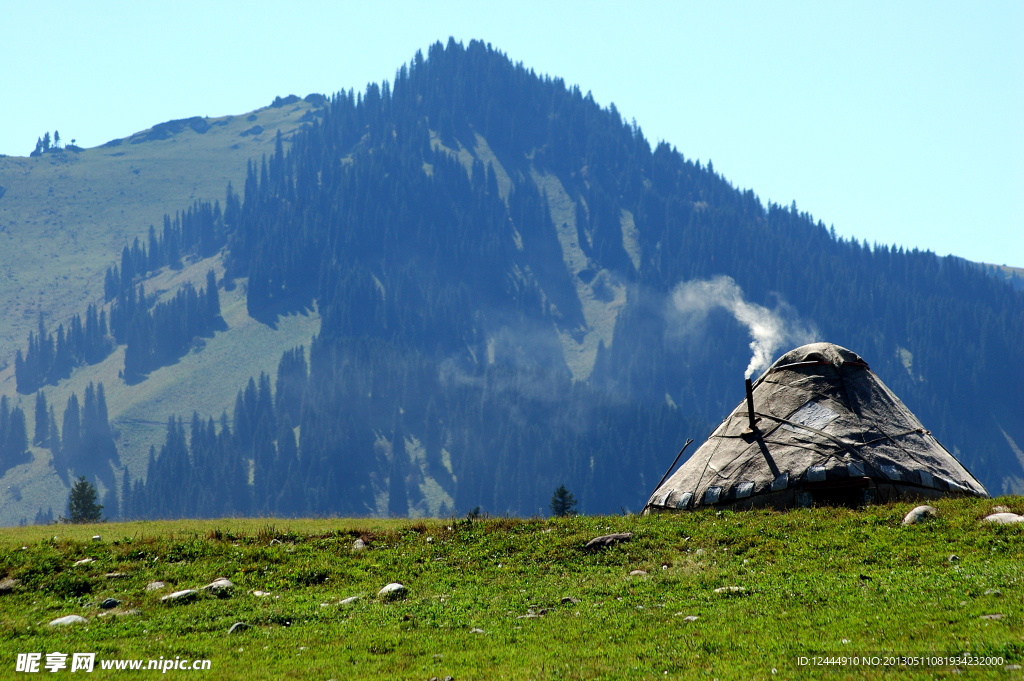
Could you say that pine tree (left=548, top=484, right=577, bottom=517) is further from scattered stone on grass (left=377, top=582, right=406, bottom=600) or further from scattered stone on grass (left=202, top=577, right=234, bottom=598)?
scattered stone on grass (left=202, top=577, right=234, bottom=598)

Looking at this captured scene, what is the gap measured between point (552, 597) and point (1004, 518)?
11069 mm

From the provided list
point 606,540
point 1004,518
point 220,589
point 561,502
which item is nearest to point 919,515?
point 1004,518

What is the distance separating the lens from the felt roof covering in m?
27.8

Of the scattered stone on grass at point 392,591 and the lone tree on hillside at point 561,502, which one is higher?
the scattered stone on grass at point 392,591

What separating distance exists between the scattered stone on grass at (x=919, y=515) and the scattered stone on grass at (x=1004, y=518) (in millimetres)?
1244

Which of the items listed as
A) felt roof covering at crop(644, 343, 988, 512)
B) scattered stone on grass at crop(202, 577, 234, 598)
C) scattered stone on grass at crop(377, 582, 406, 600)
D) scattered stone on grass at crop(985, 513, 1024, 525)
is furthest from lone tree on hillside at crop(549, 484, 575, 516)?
scattered stone on grass at crop(202, 577, 234, 598)

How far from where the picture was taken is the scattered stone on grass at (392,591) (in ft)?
58.6

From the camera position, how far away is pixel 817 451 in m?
28.7

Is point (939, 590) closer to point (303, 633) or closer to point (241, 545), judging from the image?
point (303, 633)

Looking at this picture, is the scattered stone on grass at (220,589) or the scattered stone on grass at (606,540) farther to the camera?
the scattered stone on grass at (606,540)

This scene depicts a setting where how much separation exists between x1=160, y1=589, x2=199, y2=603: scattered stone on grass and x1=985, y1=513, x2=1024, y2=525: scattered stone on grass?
59.5 feet

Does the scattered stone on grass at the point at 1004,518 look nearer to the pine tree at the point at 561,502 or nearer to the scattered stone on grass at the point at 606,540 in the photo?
the scattered stone on grass at the point at 606,540

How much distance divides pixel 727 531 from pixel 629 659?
9.61m

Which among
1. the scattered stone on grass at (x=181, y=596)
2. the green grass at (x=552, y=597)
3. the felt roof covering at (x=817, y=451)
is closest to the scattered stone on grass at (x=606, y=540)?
the green grass at (x=552, y=597)
